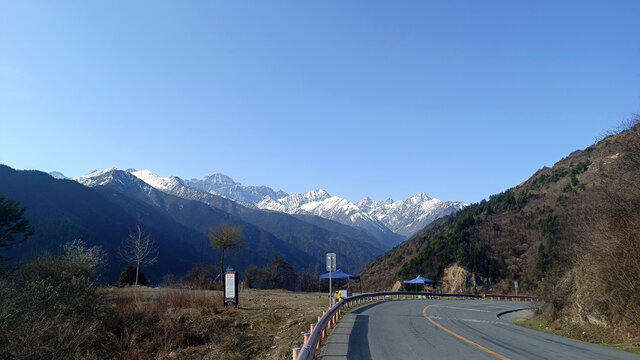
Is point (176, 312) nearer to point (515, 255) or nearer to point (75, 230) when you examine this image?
point (515, 255)

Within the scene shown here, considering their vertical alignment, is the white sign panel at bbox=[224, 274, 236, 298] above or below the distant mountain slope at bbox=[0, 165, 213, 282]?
below

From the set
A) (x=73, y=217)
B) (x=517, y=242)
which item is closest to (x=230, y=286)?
(x=517, y=242)

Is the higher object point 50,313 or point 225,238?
point 225,238

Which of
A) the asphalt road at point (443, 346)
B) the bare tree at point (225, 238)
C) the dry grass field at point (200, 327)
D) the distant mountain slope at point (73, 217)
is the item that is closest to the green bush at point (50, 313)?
the dry grass field at point (200, 327)

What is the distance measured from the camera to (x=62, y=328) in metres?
14.8

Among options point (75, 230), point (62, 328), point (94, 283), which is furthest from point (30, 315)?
point (75, 230)

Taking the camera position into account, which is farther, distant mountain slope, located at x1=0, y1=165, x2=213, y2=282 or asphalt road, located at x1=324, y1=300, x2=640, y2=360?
distant mountain slope, located at x1=0, y1=165, x2=213, y2=282

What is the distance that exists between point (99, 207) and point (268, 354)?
19902 centimetres

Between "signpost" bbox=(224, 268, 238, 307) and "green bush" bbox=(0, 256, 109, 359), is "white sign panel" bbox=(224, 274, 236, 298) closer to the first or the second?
"signpost" bbox=(224, 268, 238, 307)

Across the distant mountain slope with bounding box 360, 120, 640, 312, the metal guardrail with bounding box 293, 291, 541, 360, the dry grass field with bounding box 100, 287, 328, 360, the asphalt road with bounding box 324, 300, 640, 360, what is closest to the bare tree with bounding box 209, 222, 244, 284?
the metal guardrail with bounding box 293, 291, 541, 360

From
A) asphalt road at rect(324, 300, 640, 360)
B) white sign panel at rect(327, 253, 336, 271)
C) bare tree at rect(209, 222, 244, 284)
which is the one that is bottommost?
asphalt road at rect(324, 300, 640, 360)

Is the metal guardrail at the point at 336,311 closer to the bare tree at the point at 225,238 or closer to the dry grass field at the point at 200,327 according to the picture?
the dry grass field at the point at 200,327

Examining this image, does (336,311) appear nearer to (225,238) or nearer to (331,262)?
(331,262)

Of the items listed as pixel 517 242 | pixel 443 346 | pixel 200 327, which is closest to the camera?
pixel 443 346
